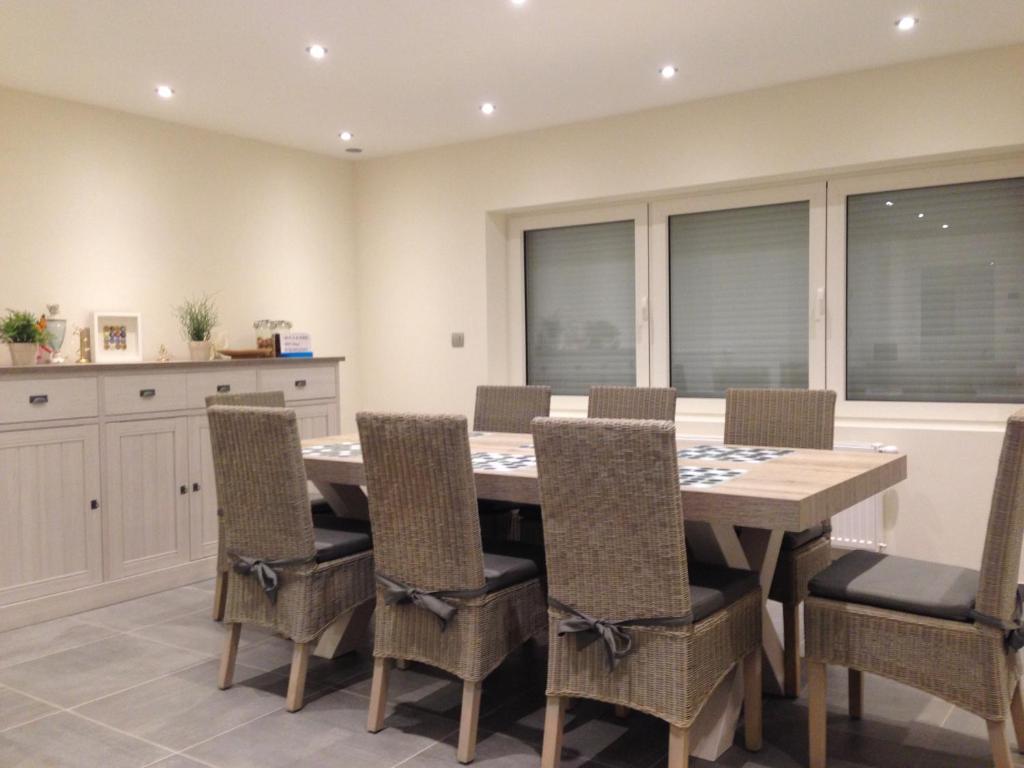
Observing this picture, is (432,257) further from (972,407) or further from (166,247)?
(972,407)

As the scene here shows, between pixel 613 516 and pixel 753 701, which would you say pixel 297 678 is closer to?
pixel 613 516

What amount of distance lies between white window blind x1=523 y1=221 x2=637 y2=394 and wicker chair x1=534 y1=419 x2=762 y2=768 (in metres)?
3.16

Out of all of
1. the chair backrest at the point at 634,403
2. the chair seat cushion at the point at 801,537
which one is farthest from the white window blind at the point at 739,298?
the chair seat cushion at the point at 801,537

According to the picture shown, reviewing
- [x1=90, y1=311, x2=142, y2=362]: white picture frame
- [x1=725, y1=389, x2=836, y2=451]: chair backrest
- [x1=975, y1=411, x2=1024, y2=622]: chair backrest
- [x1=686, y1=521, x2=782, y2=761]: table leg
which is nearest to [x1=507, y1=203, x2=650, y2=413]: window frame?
[x1=725, y1=389, x2=836, y2=451]: chair backrest

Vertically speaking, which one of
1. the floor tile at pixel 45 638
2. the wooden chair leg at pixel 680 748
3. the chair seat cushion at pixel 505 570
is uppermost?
the chair seat cushion at pixel 505 570

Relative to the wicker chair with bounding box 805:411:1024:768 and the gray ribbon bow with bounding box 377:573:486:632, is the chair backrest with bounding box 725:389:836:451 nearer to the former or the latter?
the wicker chair with bounding box 805:411:1024:768

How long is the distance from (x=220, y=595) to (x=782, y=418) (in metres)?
2.47

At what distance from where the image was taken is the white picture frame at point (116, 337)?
4477 mm

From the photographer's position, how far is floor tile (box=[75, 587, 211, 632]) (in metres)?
3.79

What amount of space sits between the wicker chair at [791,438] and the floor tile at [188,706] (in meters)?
1.68

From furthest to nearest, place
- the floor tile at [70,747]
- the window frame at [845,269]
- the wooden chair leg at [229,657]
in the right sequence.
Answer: the window frame at [845,269], the wooden chair leg at [229,657], the floor tile at [70,747]

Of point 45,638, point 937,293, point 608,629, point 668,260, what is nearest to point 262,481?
point 608,629

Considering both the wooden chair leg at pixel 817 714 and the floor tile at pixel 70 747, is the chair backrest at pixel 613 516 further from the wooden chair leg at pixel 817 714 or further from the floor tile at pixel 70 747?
the floor tile at pixel 70 747

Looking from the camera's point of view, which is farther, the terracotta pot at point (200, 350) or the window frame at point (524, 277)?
the window frame at point (524, 277)
